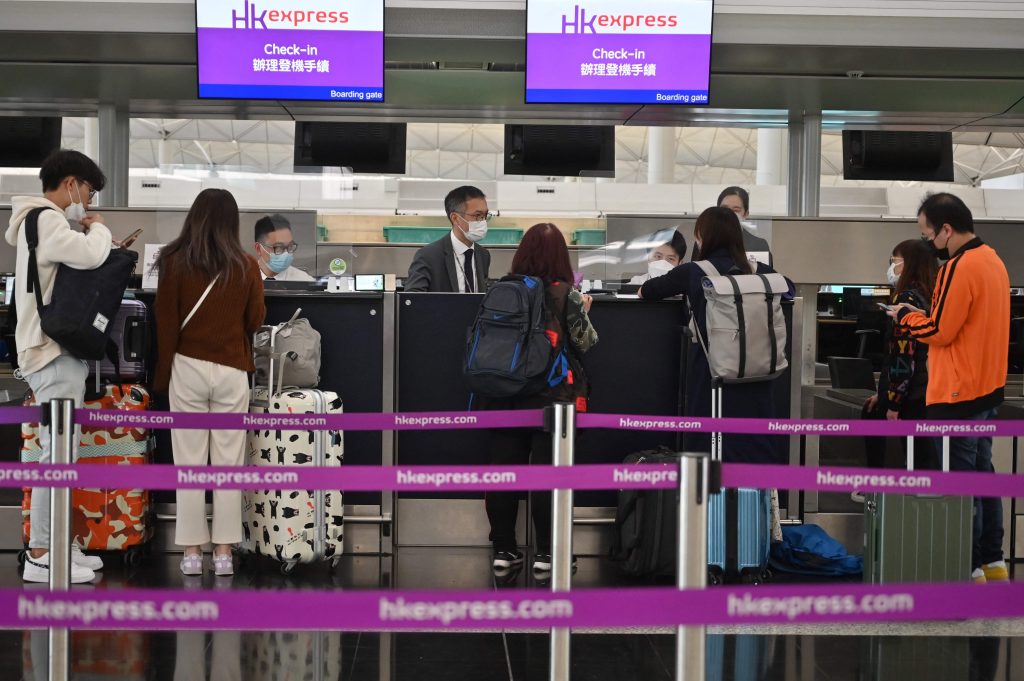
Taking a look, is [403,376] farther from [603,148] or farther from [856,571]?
[603,148]

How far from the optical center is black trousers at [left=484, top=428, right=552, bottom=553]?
4.48 meters

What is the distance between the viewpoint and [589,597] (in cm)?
184

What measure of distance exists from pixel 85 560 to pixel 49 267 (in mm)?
1235

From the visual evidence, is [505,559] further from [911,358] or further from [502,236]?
[502,236]

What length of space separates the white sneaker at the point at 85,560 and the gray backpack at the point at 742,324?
2712mm

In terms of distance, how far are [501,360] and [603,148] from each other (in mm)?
4803

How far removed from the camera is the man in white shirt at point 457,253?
221 inches

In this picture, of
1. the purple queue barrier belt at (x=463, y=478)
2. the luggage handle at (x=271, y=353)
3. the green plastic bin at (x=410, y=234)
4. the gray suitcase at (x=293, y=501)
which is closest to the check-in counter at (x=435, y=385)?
the luggage handle at (x=271, y=353)

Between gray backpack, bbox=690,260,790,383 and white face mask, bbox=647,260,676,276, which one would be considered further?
white face mask, bbox=647,260,676,276

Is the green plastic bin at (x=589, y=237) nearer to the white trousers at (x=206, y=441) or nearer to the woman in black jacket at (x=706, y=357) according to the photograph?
the woman in black jacket at (x=706, y=357)

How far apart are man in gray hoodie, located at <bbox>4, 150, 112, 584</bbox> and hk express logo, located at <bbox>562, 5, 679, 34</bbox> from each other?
3.81 metres

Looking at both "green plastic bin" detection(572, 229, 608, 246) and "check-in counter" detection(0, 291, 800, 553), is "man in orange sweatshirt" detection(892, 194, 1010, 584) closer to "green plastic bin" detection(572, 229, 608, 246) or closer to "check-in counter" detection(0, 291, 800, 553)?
"check-in counter" detection(0, 291, 800, 553)

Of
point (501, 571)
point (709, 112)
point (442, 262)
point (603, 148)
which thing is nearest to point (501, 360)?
point (501, 571)

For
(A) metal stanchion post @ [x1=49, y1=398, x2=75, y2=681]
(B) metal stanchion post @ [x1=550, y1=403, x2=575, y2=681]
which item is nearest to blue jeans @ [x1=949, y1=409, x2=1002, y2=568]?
(B) metal stanchion post @ [x1=550, y1=403, x2=575, y2=681]
